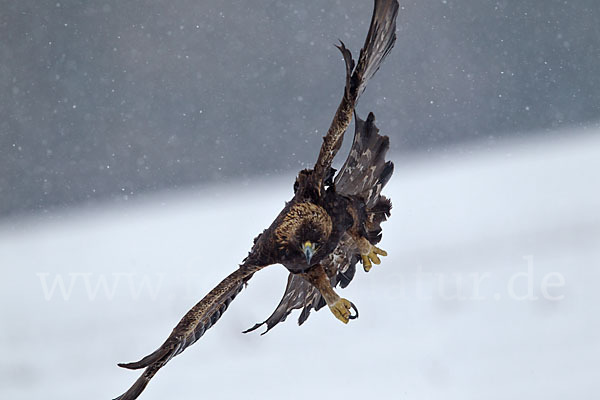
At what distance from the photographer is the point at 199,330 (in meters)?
1.38

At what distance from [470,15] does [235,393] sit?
2369mm

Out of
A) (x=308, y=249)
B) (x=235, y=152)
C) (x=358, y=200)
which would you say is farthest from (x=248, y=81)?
(x=308, y=249)

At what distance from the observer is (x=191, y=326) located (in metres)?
1.33

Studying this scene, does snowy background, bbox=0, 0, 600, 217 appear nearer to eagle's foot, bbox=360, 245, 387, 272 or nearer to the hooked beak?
eagle's foot, bbox=360, 245, 387, 272

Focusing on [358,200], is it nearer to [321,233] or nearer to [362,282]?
[321,233]

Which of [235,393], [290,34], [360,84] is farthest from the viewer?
[290,34]

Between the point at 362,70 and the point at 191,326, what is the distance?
653 millimetres

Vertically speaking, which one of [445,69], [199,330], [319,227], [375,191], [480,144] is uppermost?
[445,69]

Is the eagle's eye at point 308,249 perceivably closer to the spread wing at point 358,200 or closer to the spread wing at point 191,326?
the spread wing at point 191,326

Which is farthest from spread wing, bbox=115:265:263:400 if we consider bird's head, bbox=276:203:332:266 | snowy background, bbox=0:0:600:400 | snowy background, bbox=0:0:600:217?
snowy background, bbox=0:0:600:217

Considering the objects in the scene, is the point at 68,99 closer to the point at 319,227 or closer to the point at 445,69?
the point at 445,69

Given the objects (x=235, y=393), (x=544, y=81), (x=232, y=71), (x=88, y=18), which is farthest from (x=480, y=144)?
(x=88, y=18)

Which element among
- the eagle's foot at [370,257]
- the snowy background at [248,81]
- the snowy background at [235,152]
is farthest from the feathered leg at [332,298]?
the snowy background at [248,81]

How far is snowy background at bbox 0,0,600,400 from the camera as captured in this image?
9.53ft
